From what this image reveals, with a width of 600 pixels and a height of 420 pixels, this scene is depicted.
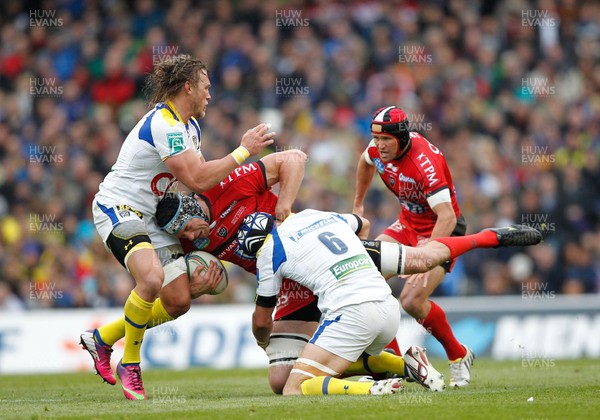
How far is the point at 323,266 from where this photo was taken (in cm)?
857

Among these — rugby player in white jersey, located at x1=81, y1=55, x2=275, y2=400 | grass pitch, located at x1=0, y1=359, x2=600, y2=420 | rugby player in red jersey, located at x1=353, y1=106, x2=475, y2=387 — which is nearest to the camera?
grass pitch, located at x1=0, y1=359, x2=600, y2=420

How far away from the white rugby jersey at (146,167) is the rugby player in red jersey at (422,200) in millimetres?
2009

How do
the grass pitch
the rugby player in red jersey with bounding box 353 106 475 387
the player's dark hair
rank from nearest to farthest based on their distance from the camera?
the grass pitch < the player's dark hair < the rugby player in red jersey with bounding box 353 106 475 387

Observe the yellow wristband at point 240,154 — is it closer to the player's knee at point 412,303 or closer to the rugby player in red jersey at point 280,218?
the rugby player in red jersey at point 280,218

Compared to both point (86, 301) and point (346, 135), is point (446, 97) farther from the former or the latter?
point (86, 301)

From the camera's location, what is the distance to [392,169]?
34.4 ft

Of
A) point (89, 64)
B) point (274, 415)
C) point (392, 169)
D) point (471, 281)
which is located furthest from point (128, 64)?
point (274, 415)

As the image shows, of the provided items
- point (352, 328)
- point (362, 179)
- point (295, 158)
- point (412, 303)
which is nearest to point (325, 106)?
point (362, 179)

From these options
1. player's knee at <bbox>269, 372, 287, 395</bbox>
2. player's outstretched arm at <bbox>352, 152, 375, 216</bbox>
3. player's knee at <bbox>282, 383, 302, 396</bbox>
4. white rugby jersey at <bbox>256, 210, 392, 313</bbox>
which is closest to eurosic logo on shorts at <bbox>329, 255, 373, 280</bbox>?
white rugby jersey at <bbox>256, 210, 392, 313</bbox>

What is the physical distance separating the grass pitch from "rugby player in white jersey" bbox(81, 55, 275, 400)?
0.61 m

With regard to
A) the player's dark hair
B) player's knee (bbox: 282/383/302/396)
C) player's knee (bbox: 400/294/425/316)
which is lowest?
player's knee (bbox: 282/383/302/396)

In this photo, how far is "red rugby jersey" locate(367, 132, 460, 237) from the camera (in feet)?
33.3

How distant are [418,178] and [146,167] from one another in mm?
2723

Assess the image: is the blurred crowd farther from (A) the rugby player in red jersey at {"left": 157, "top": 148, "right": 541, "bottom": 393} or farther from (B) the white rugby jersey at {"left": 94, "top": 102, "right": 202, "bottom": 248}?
(B) the white rugby jersey at {"left": 94, "top": 102, "right": 202, "bottom": 248}
